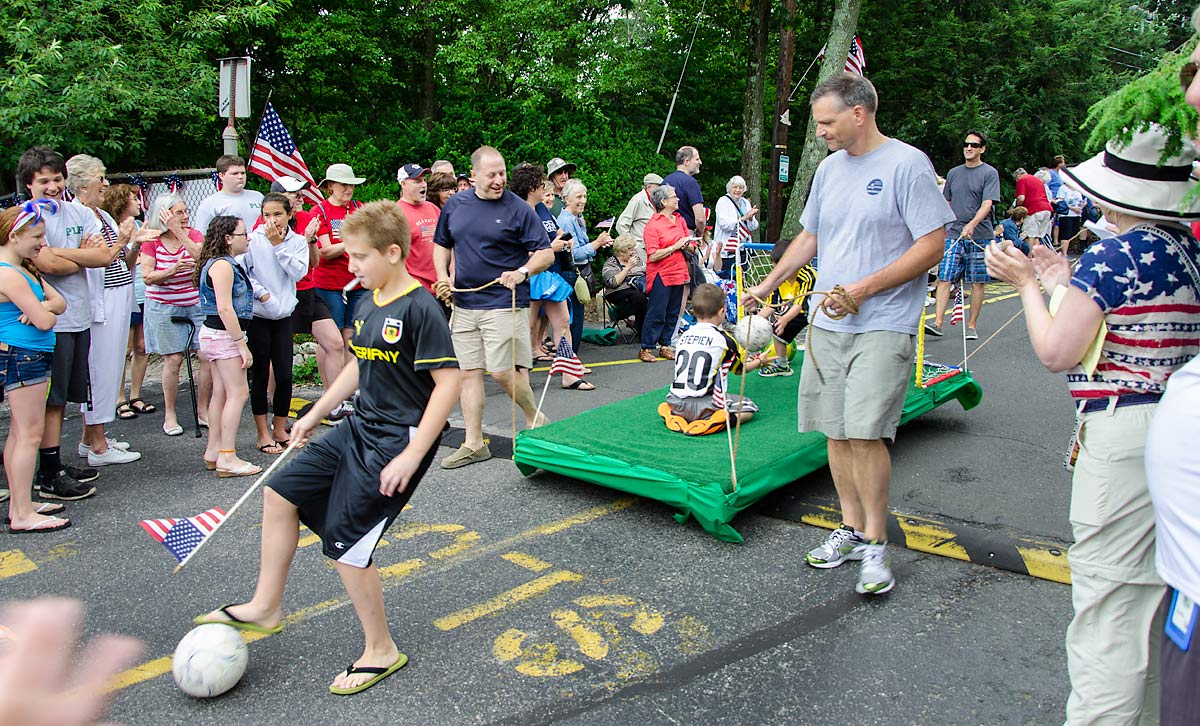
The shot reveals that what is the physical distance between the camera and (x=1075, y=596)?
2807 mm

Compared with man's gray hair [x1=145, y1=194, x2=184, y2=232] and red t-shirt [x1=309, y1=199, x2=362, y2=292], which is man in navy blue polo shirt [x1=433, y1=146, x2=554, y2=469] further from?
man's gray hair [x1=145, y1=194, x2=184, y2=232]

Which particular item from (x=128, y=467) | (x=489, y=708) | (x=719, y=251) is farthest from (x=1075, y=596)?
(x=719, y=251)

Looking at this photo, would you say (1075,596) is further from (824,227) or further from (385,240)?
(385,240)

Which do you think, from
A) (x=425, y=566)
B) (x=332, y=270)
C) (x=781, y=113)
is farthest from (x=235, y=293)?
(x=781, y=113)

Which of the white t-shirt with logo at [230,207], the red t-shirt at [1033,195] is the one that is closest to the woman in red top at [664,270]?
the white t-shirt with logo at [230,207]

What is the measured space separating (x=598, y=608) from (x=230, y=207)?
488cm

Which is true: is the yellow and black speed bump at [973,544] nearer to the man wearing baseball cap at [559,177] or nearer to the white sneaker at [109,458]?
the white sneaker at [109,458]

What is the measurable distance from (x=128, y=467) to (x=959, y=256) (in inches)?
334

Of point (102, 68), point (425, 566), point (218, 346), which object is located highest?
point (102, 68)

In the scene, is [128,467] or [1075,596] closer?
[1075,596]

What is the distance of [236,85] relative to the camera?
997cm

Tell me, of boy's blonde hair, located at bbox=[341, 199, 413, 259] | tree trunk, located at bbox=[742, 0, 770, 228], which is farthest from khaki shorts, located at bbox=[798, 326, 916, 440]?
tree trunk, located at bbox=[742, 0, 770, 228]

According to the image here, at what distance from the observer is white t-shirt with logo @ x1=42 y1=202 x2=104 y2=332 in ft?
18.6

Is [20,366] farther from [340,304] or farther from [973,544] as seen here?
[973,544]
